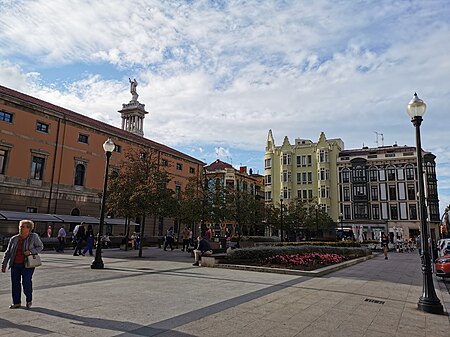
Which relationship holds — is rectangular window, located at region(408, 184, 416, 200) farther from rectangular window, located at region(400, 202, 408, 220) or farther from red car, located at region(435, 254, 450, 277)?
red car, located at region(435, 254, 450, 277)

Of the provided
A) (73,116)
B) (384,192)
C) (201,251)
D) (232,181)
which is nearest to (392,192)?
(384,192)

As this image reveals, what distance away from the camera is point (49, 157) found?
35375 mm

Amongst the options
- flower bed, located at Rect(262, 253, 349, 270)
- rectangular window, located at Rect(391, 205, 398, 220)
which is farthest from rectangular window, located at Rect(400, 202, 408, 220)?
flower bed, located at Rect(262, 253, 349, 270)

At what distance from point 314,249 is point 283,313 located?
14.0m

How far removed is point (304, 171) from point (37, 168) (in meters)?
50.3

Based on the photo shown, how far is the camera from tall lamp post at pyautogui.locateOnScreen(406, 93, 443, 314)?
7.70 meters

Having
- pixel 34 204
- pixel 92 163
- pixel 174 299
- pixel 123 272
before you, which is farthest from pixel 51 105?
pixel 174 299

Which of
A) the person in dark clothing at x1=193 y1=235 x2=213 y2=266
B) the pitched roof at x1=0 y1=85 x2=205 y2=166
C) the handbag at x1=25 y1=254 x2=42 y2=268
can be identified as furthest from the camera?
the pitched roof at x1=0 y1=85 x2=205 y2=166

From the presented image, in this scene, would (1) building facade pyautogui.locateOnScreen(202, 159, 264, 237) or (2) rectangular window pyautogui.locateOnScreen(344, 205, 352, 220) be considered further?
(2) rectangular window pyautogui.locateOnScreen(344, 205, 352, 220)

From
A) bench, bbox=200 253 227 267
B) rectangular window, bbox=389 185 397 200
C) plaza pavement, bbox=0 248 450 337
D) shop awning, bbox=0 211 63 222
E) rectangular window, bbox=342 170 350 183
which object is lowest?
Result: plaza pavement, bbox=0 248 450 337

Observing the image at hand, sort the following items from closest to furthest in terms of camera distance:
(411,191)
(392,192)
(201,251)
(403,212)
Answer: (201,251) → (403,212) → (411,191) → (392,192)

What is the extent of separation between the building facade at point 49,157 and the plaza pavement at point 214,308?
1848cm

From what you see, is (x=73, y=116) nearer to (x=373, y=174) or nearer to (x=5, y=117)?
(x=5, y=117)

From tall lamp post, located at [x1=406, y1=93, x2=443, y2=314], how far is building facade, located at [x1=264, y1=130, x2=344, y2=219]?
59.2 m
